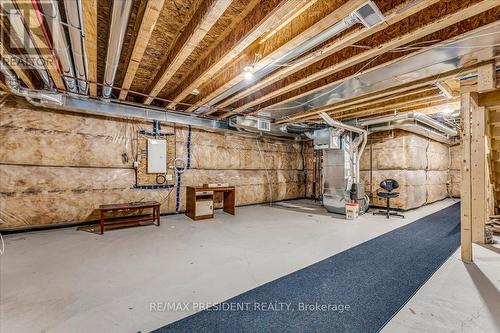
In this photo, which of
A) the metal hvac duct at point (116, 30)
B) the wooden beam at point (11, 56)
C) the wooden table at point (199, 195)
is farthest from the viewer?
the wooden table at point (199, 195)

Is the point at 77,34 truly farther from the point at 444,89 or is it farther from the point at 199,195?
the point at 444,89

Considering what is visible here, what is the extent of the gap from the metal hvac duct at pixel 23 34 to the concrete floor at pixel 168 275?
89.2 inches

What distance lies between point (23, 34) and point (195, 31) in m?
1.61

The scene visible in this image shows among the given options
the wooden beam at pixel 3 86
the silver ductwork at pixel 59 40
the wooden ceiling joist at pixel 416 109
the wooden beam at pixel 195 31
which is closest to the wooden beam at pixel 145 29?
the wooden beam at pixel 195 31

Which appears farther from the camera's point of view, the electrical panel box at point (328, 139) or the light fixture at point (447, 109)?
the electrical panel box at point (328, 139)

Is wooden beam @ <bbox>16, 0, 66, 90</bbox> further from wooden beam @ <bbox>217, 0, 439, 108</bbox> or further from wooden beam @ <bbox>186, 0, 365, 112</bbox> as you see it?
wooden beam @ <bbox>217, 0, 439, 108</bbox>

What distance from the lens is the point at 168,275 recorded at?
217 centimetres

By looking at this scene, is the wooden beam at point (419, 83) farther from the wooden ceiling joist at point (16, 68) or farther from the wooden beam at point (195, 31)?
the wooden ceiling joist at point (16, 68)

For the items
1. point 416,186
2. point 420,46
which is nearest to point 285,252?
point 420,46

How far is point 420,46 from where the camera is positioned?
2.26 m

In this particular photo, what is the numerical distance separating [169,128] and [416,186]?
258 inches

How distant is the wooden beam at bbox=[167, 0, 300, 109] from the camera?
1.71 metres

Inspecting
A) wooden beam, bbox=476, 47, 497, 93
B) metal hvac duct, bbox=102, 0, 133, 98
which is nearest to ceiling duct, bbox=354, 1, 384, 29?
wooden beam, bbox=476, 47, 497, 93

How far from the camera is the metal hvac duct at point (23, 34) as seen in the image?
5.58ft
